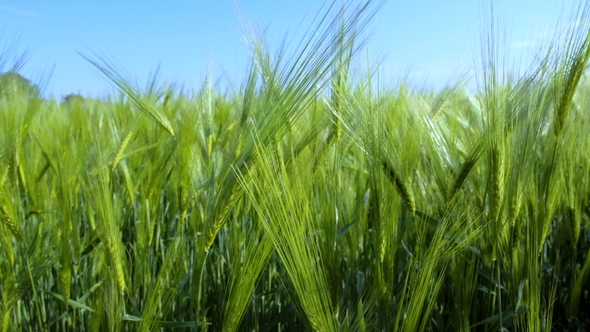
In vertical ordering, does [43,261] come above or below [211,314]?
above

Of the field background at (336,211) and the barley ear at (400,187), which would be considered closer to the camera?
the field background at (336,211)

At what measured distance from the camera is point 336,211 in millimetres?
1409

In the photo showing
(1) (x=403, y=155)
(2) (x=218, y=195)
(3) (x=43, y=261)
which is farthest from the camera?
(3) (x=43, y=261)

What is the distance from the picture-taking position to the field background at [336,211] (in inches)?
39.2

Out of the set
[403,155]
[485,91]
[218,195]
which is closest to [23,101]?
[218,195]

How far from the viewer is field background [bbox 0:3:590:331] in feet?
A: 3.27

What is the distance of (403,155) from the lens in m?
1.23

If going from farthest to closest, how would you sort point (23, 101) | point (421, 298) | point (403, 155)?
1. point (23, 101)
2. point (403, 155)
3. point (421, 298)

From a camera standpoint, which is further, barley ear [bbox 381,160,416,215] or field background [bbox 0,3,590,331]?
barley ear [bbox 381,160,416,215]

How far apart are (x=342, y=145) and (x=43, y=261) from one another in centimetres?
98

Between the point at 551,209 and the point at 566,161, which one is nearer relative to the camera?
the point at 551,209

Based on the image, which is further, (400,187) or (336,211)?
(336,211)

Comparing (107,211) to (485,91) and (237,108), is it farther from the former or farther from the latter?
(485,91)

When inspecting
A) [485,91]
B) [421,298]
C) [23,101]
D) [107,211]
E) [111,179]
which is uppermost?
[23,101]
